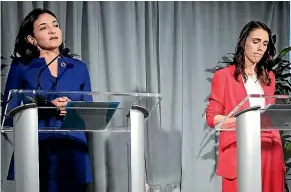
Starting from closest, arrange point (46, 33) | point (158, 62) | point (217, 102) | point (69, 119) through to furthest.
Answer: point (69, 119)
point (46, 33)
point (217, 102)
point (158, 62)

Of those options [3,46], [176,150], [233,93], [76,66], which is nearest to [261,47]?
[233,93]

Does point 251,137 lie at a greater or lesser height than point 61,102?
lesser

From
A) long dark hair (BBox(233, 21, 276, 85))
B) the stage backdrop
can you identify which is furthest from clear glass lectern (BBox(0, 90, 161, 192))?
the stage backdrop

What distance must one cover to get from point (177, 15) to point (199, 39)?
0.27 meters

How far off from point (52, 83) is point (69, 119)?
0.66 m

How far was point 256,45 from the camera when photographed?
3.23 meters

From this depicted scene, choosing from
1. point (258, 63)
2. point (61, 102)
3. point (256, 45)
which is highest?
point (256, 45)

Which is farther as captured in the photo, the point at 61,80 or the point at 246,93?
the point at 246,93

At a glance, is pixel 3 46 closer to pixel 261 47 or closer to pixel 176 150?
pixel 176 150

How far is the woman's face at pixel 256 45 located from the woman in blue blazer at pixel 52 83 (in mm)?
991

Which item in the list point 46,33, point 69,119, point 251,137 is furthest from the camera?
point 46,33

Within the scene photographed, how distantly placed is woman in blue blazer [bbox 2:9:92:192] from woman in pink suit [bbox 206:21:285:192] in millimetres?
753

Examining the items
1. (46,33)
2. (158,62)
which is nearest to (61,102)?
(46,33)

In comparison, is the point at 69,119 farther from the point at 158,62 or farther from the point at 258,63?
the point at 158,62
